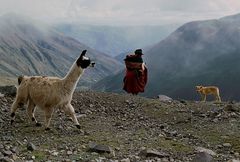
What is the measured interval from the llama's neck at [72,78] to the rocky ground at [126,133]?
4.79ft

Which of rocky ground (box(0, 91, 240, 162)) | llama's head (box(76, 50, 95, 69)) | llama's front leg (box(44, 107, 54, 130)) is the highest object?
llama's head (box(76, 50, 95, 69))

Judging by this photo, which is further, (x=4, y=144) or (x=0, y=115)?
(x=0, y=115)

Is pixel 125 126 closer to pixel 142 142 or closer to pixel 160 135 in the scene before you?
pixel 160 135

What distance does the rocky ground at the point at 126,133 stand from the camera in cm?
1268

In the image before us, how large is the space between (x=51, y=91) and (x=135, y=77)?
11193mm

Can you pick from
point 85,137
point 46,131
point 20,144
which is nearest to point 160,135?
point 85,137

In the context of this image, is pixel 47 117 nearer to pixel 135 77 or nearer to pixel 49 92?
pixel 49 92

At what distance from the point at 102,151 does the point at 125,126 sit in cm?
560

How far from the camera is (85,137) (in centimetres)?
1498

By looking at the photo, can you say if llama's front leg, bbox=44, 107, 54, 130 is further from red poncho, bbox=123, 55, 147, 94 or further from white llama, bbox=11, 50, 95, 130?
red poncho, bbox=123, 55, 147, 94

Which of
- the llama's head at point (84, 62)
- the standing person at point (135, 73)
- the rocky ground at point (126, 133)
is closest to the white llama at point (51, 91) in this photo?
the llama's head at point (84, 62)

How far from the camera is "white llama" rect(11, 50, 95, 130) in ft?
53.3

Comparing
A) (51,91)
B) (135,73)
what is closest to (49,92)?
(51,91)

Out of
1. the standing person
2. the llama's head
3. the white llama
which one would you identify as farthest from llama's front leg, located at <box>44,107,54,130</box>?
the standing person
